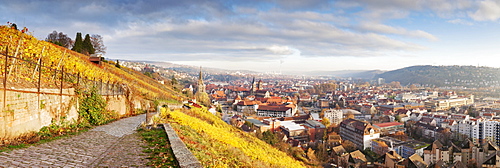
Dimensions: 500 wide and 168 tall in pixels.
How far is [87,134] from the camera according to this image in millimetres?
6188

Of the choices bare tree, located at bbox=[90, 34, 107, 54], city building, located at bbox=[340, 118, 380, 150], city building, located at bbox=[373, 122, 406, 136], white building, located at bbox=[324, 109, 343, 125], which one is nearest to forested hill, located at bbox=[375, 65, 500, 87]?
white building, located at bbox=[324, 109, 343, 125]

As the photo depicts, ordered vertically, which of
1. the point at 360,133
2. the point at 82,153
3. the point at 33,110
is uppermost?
the point at 33,110

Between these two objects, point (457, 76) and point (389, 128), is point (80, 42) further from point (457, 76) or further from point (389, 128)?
point (457, 76)

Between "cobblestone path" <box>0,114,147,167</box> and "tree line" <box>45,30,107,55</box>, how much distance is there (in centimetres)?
1798

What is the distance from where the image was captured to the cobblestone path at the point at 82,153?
380 cm

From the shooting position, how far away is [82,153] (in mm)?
4445

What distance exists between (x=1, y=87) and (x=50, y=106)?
4.87ft

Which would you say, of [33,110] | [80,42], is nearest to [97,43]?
[80,42]

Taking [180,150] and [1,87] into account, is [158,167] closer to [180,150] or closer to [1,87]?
[180,150]

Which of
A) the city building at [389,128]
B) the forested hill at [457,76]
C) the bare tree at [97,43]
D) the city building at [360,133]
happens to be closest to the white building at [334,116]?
the city building at [389,128]

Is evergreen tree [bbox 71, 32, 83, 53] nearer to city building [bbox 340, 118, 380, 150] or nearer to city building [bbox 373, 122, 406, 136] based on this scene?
city building [bbox 340, 118, 380, 150]

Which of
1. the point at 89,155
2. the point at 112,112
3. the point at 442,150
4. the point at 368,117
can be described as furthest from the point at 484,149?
the point at 89,155

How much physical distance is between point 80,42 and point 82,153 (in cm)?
2400

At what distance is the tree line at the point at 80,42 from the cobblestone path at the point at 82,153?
18.0 meters
